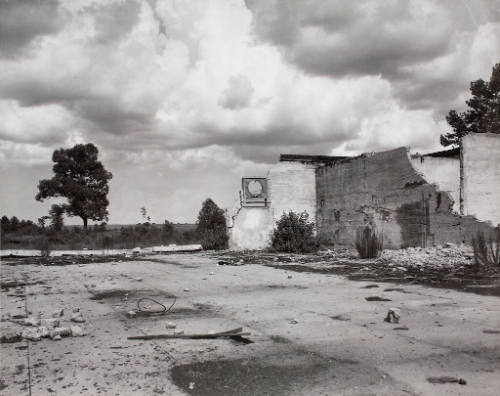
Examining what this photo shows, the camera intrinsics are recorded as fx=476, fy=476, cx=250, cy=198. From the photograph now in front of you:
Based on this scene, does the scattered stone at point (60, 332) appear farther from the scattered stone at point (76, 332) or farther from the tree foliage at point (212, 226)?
the tree foliage at point (212, 226)

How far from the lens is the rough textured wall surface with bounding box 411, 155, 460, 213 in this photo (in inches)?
565

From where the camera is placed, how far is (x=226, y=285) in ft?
30.1

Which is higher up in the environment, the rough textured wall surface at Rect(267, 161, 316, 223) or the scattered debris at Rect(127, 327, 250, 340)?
the rough textured wall surface at Rect(267, 161, 316, 223)

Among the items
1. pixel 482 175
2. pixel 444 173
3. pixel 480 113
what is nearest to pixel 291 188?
pixel 444 173

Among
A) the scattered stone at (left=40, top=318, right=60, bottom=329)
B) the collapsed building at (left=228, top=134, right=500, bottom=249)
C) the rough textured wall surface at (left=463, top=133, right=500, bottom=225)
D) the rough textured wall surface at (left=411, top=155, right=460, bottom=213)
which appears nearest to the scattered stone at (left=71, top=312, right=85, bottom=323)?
the scattered stone at (left=40, top=318, right=60, bottom=329)

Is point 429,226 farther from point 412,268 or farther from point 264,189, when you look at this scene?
point 264,189

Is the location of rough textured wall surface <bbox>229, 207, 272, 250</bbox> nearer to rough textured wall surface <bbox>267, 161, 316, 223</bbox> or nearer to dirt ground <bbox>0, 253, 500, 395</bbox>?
rough textured wall surface <bbox>267, 161, 316, 223</bbox>

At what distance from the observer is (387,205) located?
16266 mm

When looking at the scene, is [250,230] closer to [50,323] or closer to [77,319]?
[77,319]

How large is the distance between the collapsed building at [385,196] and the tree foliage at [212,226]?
50cm

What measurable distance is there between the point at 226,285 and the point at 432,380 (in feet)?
19.8

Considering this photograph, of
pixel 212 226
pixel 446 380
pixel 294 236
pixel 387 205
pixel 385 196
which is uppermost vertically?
pixel 385 196

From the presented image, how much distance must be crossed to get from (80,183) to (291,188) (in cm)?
2337

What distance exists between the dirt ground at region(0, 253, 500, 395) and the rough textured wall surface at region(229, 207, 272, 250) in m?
13.0
